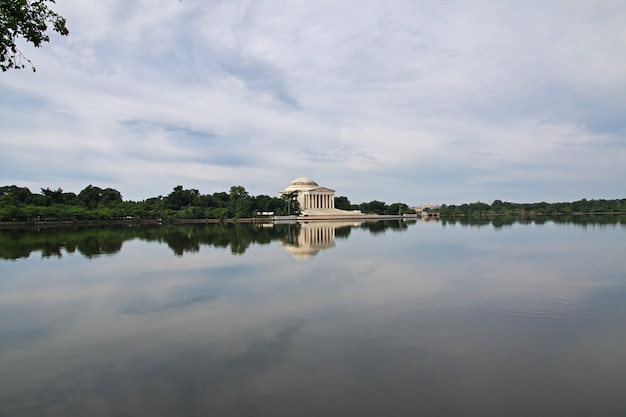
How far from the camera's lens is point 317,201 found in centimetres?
11725

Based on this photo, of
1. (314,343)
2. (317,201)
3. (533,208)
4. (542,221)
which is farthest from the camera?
(533,208)

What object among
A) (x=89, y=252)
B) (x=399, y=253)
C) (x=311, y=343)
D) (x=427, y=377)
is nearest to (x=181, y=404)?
(x=311, y=343)

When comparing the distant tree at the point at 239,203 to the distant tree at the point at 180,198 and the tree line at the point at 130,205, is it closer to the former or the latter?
the tree line at the point at 130,205

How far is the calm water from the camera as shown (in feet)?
21.0

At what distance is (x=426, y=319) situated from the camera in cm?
1055

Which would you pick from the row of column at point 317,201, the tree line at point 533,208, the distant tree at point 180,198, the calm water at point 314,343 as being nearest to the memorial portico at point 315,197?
the row of column at point 317,201

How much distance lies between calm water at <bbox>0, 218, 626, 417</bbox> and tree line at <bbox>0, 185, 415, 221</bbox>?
6156 centimetres

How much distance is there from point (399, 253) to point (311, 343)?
54.6ft

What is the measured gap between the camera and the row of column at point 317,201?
11694 centimetres

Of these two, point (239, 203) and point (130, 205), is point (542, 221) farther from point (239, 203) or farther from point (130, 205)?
point (130, 205)

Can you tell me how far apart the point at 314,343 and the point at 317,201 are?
108m

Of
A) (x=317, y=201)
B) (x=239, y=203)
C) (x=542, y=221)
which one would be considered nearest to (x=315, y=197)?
(x=317, y=201)

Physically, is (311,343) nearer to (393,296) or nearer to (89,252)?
(393,296)

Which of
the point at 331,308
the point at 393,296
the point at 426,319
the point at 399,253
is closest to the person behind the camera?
the point at 426,319
